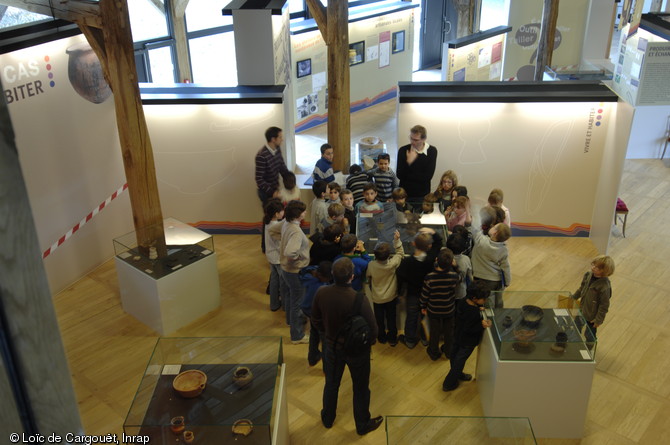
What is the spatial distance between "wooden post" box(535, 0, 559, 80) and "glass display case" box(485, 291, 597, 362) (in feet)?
27.9

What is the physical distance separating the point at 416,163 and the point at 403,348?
2301 millimetres

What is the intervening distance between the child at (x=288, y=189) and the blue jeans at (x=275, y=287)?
0.90 meters

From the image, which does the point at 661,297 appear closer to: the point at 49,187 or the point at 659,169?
the point at 659,169

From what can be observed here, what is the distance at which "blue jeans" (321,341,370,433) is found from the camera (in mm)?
4727

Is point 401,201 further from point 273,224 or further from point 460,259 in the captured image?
point 273,224

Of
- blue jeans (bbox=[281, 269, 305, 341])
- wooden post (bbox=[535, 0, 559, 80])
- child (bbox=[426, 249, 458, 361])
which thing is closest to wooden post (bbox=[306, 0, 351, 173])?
blue jeans (bbox=[281, 269, 305, 341])

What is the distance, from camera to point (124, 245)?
670 cm

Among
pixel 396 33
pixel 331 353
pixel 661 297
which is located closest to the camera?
pixel 331 353

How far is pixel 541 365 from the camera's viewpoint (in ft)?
15.8

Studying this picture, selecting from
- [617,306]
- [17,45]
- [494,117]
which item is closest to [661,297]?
[617,306]

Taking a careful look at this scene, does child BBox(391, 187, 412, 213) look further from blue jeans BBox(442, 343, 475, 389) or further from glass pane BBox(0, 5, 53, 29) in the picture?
glass pane BBox(0, 5, 53, 29)

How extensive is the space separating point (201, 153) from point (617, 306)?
542 cm

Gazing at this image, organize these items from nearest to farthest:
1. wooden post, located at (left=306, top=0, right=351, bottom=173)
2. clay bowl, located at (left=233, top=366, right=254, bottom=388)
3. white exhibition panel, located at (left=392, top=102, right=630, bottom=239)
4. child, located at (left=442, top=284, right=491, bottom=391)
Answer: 1. clay bowl, located at (left=233, top=366, right=254, bottom=388)
2. child, located at (left=442, top=284, right=491, bottom=391)
3. white exhibition panel, located at (left=392, top=102, right=630, bottom=239)
4. wooden post, located at (left=306, top=0, right=351, bottom=173)

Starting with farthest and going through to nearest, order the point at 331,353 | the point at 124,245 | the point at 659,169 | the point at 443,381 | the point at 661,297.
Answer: the point at 659,169 → the point at 661,297 → the point at 124,245 → the point at 443,381 → the point at 331,353
